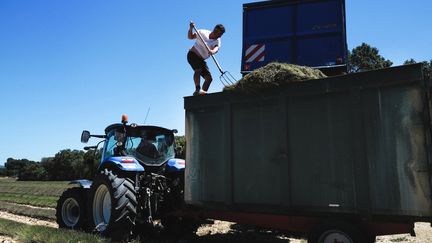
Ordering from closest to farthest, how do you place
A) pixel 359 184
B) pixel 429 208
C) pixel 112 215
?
1. pixel 429 208
2. pixel 359 184
3. pixel 112 215

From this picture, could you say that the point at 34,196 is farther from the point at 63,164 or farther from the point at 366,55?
the point at 63,164

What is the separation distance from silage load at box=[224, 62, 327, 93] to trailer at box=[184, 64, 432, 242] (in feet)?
0.33

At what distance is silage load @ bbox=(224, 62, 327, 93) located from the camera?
5.65 m

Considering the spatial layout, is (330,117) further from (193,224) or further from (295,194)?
(193,224)

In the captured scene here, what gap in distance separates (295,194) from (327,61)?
3.69 m

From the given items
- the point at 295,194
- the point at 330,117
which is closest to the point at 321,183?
the point at 295,194

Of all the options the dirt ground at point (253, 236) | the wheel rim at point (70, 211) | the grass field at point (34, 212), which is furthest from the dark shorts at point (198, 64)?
the grass field at point (34, 212)

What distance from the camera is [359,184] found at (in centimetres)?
492

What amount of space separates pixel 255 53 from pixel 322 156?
401cm

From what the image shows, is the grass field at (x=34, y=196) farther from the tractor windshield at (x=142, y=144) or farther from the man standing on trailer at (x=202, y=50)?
the man standing on trailer at (x=202, y=50)

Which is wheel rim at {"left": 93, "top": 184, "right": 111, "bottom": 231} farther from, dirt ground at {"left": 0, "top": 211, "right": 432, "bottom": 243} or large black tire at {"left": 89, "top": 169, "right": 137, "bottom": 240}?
dirt ground at {"left": 0, "top": 211, "right": 432, "bottom": 243}

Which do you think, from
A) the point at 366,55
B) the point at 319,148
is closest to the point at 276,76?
the point at 319,148

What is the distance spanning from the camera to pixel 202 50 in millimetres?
7641

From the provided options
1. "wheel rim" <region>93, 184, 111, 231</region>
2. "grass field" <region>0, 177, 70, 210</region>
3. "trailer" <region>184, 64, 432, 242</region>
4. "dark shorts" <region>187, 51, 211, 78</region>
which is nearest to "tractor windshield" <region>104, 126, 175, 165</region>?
"wheel rim" <region>93, 184, 111, 231</region>
